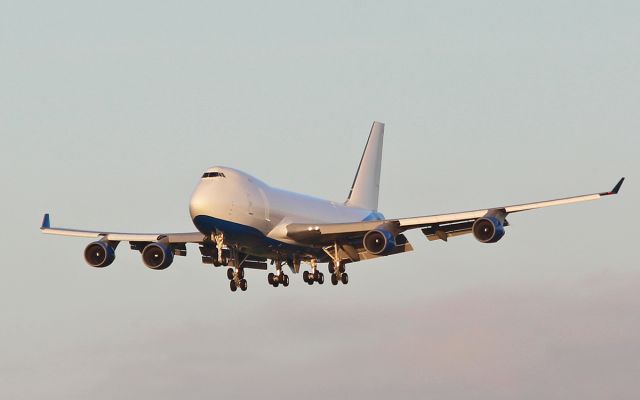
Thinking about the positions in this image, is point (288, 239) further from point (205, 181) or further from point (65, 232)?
point (65, 232)

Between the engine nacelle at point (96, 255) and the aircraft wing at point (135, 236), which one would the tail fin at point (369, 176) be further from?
the engine nacelle at point (96, 255)

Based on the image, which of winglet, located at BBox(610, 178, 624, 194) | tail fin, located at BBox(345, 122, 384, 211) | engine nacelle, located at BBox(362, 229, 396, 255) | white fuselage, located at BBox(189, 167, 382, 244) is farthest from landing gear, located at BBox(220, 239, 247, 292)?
winglet, located at BBox(610, 178, 624, 194)

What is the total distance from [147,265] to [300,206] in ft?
33.5

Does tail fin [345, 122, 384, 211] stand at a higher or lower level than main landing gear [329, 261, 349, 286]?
higher

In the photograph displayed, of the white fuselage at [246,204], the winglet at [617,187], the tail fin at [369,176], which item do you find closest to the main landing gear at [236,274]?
the white fuselage at [246,204]

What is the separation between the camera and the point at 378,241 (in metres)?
91.1

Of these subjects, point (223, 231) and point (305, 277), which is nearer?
point (223, 231)

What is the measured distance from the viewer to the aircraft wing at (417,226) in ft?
293

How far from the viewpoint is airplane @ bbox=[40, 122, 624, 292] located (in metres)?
88.9

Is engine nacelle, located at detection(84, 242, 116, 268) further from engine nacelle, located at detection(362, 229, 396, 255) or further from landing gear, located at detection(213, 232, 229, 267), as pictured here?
engine nacelle, located at detection(362, 229, 396, 255)

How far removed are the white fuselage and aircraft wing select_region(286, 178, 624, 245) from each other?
98cm

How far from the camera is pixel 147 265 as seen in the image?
314 ft

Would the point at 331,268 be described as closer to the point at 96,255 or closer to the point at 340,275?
the point at 340,275

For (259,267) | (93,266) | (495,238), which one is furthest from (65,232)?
(495,238)
